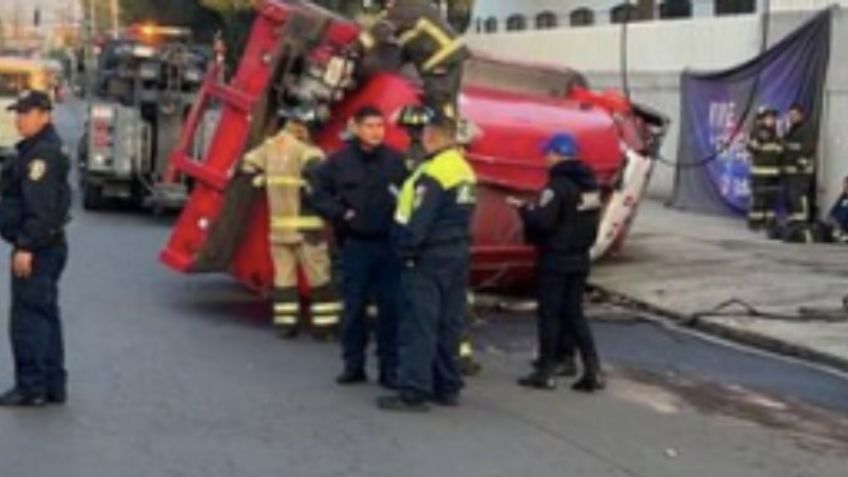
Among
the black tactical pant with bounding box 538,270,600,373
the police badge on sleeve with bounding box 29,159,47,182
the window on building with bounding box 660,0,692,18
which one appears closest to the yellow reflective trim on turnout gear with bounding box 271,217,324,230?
the black tactical pant with bounding box 538,270,600,373

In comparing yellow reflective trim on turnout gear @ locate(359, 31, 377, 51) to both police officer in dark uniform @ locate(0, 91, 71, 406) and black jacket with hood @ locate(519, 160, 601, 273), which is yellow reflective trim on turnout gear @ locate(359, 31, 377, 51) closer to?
black jacket with hood @ locate(519, 160, 601, 273)

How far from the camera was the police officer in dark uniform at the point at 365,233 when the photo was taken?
9484 mm

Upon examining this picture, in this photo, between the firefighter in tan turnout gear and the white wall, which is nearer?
the firefighter in tan turnout gear

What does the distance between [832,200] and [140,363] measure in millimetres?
11524

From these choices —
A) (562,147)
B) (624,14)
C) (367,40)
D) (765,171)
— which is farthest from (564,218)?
(624,14)

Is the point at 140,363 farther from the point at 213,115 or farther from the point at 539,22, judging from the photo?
the point at 539,22

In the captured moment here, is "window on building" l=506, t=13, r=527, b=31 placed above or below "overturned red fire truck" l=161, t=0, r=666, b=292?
above

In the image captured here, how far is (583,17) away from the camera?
108 feet

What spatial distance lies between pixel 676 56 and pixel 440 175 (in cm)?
→ 1687

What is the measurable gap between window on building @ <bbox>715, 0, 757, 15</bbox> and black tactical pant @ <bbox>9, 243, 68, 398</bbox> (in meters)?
17.5

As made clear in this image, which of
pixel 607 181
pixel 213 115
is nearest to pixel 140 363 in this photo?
pixel 213 115

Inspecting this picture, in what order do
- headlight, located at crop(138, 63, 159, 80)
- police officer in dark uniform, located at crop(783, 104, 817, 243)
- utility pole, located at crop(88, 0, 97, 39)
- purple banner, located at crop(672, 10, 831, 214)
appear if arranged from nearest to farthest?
police officer in dark uniform, located at crop(783, 104, 817, 243), purple banner, located at crop(672, 10, 831, 214), headlight, located at crop(138, 63, 159, 80), utility pole, located at crop(88, 0, 97, 39)

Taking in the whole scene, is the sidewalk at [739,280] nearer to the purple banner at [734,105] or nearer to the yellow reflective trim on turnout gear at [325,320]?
the purple banner at [734,105]

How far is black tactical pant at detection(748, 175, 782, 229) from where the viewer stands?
19531 mm
